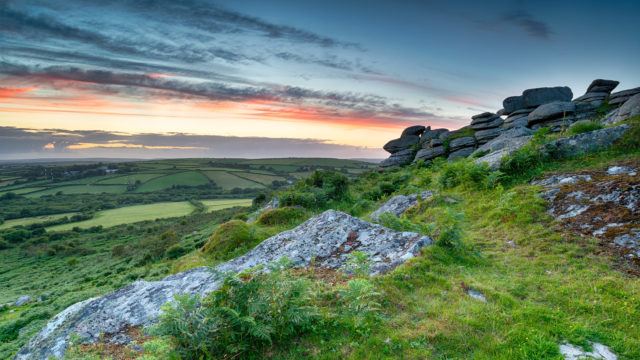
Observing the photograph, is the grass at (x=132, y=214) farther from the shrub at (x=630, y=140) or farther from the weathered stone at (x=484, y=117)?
the shrub at (x=630, y=140)

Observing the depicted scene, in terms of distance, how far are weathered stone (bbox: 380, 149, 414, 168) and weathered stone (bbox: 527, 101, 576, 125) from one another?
48.3 feet

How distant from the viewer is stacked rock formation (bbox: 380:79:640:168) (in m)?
34.6

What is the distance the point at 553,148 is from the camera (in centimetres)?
1723

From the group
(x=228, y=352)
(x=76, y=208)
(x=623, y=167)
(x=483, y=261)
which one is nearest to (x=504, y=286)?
(x=483, y=261)

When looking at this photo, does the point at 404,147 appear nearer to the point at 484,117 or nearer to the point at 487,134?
the point at 484,117

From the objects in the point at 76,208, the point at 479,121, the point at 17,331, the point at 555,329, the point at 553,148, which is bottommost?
the point at 76,208

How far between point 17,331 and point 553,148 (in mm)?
39395

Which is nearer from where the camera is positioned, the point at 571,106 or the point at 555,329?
the point at 555,329

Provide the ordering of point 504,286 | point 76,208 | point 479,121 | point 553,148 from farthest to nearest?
point 76,208 → point 479,121 → point 553,148 → point 504,286

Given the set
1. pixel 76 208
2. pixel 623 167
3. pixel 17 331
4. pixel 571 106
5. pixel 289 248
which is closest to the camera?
pixel 289 248

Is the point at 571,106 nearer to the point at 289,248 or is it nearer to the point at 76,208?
the point at 289,248

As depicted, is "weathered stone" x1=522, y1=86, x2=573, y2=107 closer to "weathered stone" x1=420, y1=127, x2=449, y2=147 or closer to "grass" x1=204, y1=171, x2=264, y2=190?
"weathered stone" x1=420, y1=127, x2=449, y2=147

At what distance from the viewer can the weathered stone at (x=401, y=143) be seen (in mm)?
50375

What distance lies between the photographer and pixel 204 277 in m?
11.5
